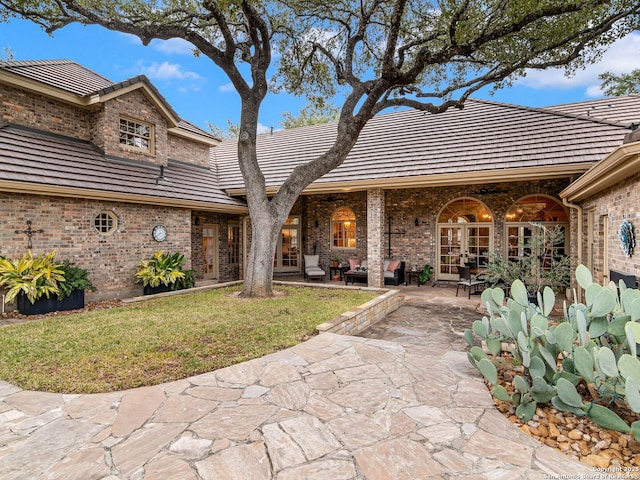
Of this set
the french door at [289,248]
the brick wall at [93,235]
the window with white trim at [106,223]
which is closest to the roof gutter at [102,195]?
the brick wall at [93,235]

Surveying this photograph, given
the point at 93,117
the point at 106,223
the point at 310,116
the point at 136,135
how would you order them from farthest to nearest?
the point at 310,116, the point at 136,135, the point at 93,117, the point at 106,223

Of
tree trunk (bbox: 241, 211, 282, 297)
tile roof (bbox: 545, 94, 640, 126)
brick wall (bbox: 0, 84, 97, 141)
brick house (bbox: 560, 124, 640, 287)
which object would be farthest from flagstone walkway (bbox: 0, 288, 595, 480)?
tile roof (bbox: 545, 94, 640, 126)

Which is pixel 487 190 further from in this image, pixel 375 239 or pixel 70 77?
pixel 70 77

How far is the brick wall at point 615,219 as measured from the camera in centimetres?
453

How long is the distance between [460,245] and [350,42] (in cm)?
692

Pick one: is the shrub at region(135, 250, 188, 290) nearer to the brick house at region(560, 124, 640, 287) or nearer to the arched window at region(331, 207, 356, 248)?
the arched window at region(331, 207, 356, 248)

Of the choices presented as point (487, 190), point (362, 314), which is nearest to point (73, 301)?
point (362, 314)

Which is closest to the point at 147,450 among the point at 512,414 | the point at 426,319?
the point at 512,414

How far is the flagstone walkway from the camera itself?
2.23 meters

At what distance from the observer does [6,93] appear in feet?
25.1

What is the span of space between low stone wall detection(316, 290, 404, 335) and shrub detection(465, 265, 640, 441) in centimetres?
243

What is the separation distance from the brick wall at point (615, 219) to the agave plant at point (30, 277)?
9.80 m

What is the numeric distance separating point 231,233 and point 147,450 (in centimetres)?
1105

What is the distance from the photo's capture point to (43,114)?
27.4 feet
